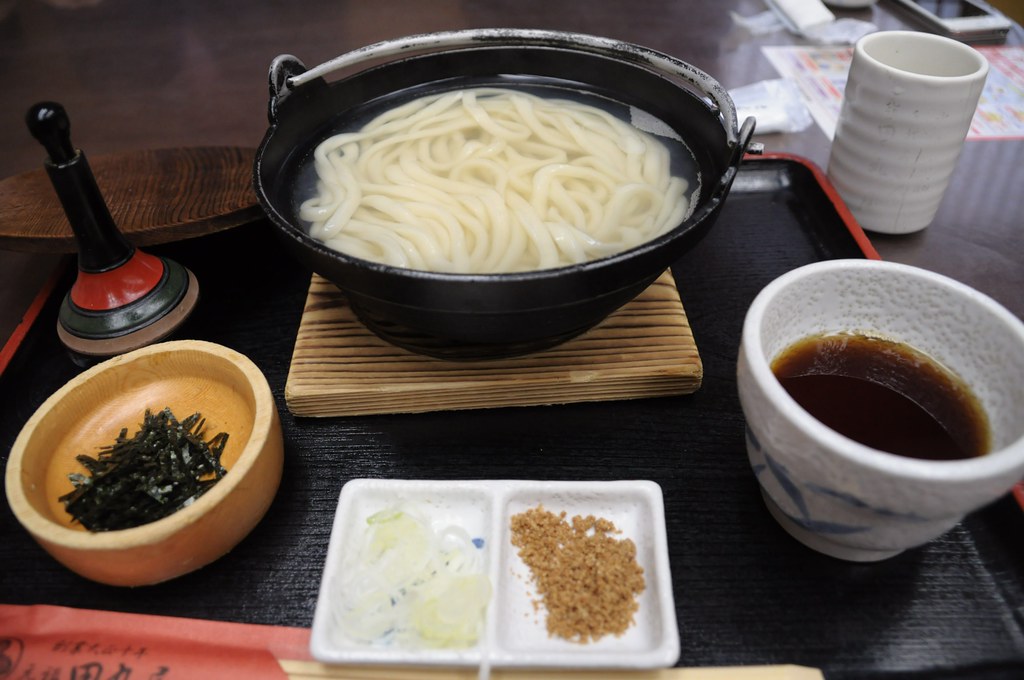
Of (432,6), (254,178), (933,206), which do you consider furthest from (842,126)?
(432,6)

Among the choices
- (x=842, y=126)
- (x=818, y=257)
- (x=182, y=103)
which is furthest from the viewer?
(x=182, y=103)

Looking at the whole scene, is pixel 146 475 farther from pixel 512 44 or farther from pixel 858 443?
pixel 512 44

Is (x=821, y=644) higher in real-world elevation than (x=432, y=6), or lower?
lower

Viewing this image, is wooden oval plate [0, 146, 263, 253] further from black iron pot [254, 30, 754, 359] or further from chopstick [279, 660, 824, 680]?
chopstick [279, 660, 824, 680]

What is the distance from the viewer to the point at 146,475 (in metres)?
1.26

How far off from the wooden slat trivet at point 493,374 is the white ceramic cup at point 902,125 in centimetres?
89

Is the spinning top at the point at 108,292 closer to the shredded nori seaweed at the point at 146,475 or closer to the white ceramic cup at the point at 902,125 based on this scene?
the shredded nori seaweed at the point at 146,475

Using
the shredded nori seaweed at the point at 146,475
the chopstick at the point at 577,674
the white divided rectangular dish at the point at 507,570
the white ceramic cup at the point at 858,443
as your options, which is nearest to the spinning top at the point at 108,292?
the shredded nori seaweed at the point at 146,475

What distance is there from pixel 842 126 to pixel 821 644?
154 centimetres

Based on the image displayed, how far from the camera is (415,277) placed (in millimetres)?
1196

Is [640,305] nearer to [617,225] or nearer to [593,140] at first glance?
[617,225]

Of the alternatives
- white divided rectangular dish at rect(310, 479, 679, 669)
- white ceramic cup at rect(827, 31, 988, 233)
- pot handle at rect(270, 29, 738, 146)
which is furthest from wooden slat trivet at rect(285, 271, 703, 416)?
white ceramic cup at rect(827, 31, 988, 233)

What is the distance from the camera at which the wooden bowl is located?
1.12m

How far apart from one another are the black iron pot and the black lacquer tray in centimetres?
24
